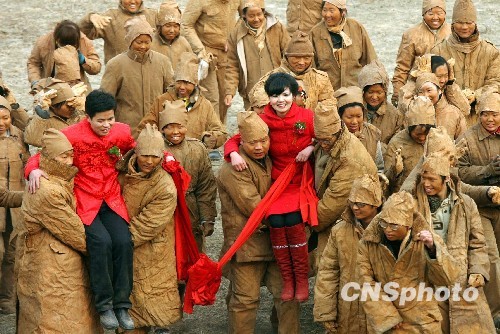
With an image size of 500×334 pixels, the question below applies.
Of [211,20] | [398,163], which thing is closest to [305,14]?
[211,20]

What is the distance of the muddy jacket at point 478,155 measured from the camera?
1302 centimetres

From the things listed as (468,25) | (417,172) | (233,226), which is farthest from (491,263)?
(468,25)

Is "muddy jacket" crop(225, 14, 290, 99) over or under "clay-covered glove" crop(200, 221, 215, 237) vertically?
over

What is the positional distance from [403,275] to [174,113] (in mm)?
2992

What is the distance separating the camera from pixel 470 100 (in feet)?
48.2

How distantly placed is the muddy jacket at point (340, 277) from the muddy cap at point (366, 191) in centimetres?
24

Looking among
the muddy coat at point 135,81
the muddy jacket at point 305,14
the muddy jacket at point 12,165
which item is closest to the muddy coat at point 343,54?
the muddy coat at point 135,81

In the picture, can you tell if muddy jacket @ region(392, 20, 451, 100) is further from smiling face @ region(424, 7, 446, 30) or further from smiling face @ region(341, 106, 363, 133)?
smiling face @ region(341, 106, 363, 133)

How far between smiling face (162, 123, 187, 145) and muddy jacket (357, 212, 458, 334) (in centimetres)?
259

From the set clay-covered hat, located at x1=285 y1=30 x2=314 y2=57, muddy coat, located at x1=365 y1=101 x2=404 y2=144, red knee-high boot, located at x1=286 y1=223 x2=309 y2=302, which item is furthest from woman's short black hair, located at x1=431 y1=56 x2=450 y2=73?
red knee-high boot, located at x1=286 y1=223 x2=309 y2=302

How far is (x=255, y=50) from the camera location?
16.5 m

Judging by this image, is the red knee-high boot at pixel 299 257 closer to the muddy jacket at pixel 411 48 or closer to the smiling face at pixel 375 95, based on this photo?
the smiling face at pixel 375 95

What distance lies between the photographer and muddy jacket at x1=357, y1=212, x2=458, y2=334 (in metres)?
10.9

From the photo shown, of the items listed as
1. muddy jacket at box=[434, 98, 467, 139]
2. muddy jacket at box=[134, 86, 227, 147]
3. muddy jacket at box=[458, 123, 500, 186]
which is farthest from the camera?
muddy jacket at box=[134, 86, 227, 147]
